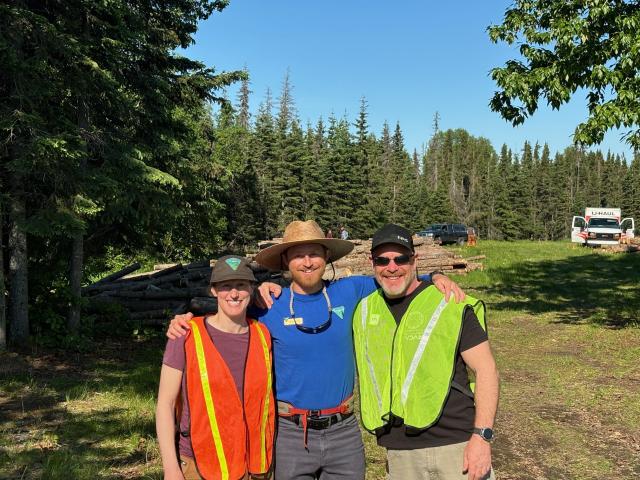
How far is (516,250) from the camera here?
31859mm

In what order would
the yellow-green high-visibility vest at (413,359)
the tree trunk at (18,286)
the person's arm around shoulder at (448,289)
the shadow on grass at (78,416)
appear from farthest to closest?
the tree trunk at (18,286) → the shadow on grass at (78,416) → the person's arm around shoulder at (448,289) → the yellow-green high-visibility vest at (413,359)

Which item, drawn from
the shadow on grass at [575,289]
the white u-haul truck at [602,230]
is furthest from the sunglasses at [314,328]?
the white u-haul truck at [602,230]

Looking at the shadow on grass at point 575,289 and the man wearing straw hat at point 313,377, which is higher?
the man wearing straw hat at point 313,377

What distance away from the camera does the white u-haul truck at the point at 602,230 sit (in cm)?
3350

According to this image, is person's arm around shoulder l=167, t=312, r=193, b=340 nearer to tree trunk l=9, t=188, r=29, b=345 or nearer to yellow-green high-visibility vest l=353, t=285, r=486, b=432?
yellow-green high-visibility vest l=353, t=285, r=486, b=432

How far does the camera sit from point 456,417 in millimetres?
2818

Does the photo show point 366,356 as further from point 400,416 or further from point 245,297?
point 245,297

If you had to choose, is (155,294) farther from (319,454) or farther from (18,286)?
(319,454)

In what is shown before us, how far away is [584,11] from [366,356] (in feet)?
31.6

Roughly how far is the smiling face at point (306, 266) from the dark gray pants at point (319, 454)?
0.82 meters

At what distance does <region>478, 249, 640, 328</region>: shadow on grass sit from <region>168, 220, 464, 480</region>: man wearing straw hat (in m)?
11.1

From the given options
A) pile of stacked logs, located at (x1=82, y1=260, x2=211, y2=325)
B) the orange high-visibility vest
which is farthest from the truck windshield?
the orange high-visibility vest

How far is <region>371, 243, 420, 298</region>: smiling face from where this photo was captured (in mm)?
2986

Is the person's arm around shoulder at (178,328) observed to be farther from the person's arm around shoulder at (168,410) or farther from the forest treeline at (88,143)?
the forest treeline at (88,143)
